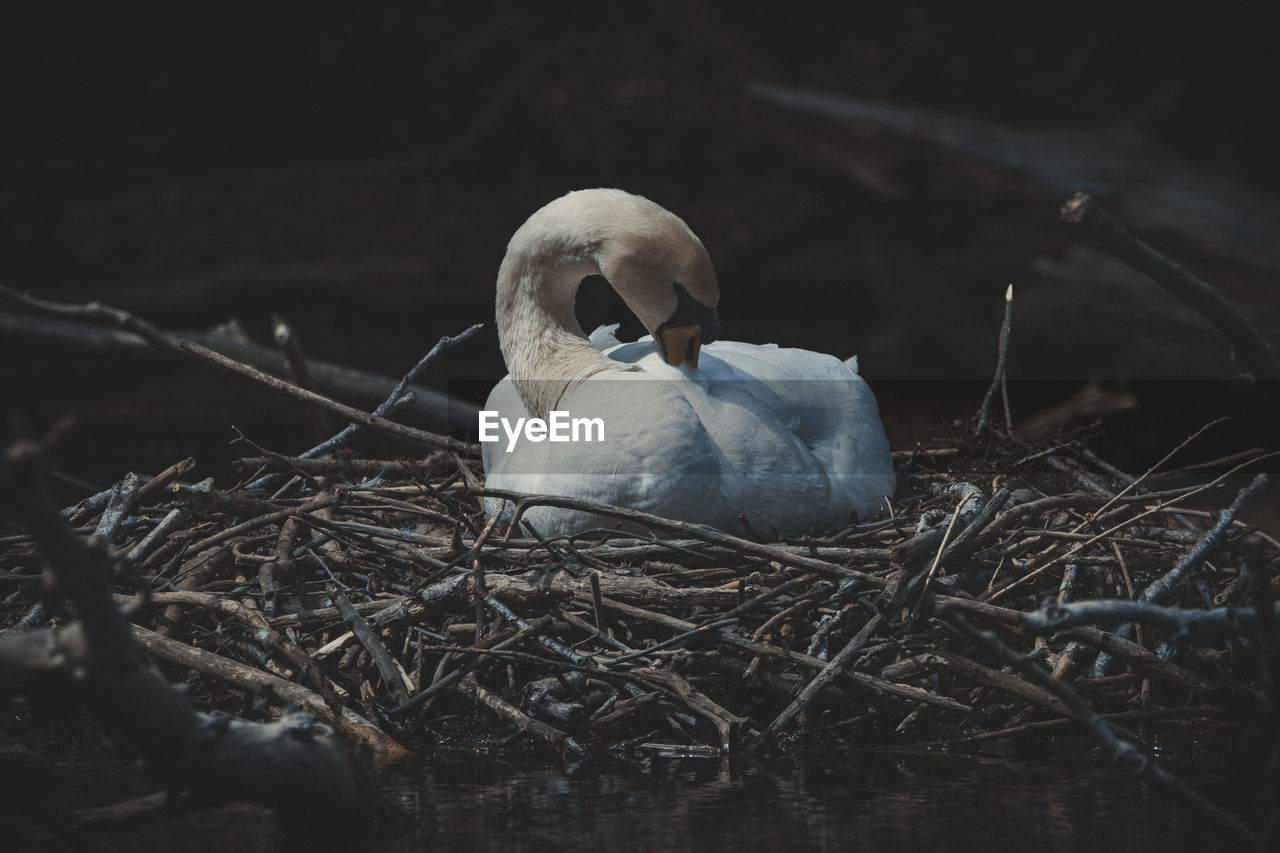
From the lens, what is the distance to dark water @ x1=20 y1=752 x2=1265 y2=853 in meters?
3.04

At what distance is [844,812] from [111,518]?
2383mm

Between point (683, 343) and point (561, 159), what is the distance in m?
9.29

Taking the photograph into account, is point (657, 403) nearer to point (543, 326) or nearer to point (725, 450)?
point (725, 450)

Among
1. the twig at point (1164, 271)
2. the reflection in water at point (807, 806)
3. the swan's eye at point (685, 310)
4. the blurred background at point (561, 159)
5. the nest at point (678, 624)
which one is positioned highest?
the blurred background at point (561, 159)

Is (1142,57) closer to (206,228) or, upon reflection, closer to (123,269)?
(206,228)

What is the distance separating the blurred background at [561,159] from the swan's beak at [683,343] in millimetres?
5592

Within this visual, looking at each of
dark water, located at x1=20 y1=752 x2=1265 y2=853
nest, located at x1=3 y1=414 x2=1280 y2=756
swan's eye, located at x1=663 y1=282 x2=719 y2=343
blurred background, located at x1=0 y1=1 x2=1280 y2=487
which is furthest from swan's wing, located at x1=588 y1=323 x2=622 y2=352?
blurred background, located at x1=0 y1=1 x2=1280 y2=487

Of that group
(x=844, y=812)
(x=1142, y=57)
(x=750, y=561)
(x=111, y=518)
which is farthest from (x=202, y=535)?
(x=1142, y=57)

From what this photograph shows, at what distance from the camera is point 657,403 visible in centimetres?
440

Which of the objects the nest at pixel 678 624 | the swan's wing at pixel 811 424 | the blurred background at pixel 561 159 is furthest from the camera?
the blurred background at pixel 561 159

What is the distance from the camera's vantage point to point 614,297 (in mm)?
13016

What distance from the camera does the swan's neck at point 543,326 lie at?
5.11 m

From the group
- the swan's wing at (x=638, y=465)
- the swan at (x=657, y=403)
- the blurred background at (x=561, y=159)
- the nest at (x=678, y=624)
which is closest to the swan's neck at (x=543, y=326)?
the swan at (x=657, y=403)

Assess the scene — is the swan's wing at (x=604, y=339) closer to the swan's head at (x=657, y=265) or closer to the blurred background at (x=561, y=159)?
the swan's head at (x=657, y=265)
